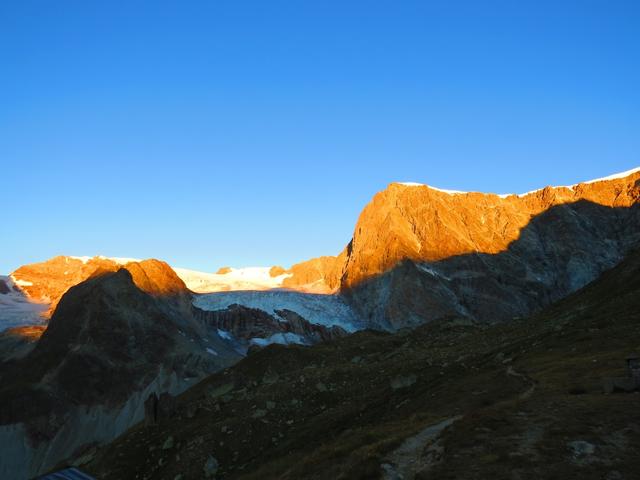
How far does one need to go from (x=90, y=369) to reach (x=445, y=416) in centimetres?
14327

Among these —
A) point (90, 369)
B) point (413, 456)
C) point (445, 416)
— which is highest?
point (413, 456)

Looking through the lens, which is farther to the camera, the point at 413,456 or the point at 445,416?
the point at 445,416

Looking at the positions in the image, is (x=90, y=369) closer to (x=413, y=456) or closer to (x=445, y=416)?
(x=445, y=416)

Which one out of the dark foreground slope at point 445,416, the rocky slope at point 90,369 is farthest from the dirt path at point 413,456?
the rocky slope at point 90,369

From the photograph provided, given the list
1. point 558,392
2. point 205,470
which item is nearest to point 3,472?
point 205,470

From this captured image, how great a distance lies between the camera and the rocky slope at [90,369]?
444 ft

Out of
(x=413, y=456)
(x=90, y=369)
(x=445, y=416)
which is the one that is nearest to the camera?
(x=413, y=456)

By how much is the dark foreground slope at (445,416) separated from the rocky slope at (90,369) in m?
80.1

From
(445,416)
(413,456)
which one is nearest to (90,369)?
(445,416)

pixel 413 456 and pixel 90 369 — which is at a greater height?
pixel 413 456

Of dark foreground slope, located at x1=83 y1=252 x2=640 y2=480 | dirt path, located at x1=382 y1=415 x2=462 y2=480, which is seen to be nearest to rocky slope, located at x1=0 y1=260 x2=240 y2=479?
dark foreground slope, located at x1=83 y1=252 x2=640 y2=480

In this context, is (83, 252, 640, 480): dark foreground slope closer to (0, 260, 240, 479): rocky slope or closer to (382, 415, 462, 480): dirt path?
(382, 415, 462, 480): dirt path

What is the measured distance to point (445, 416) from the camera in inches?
1283

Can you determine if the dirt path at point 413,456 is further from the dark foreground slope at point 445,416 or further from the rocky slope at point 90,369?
the rocky slope at point 90,369
